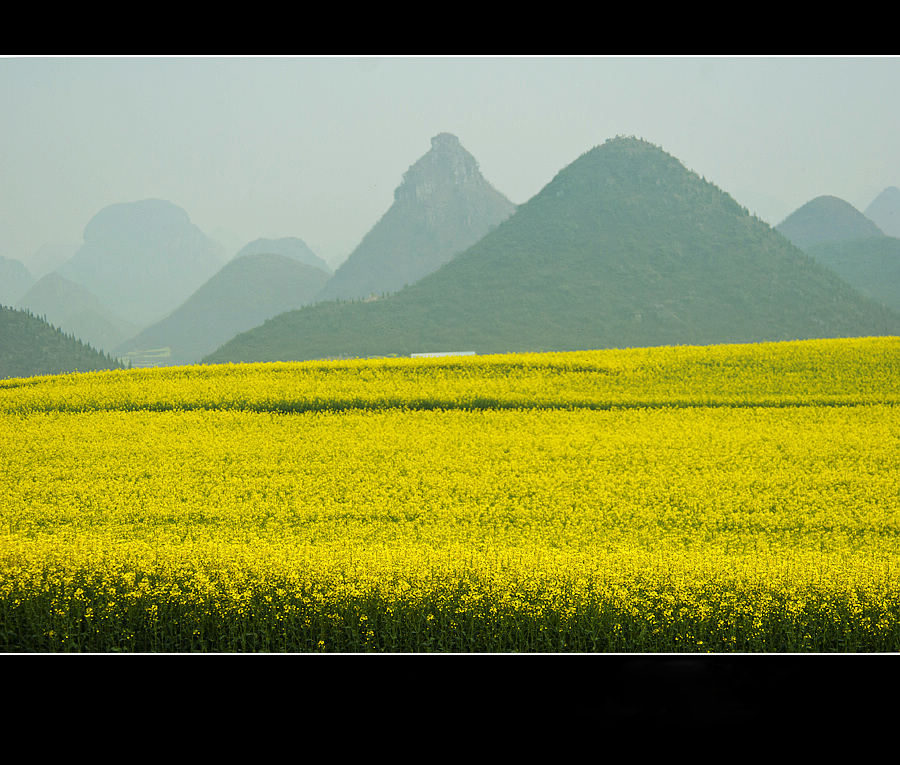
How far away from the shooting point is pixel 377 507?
18.5 ft

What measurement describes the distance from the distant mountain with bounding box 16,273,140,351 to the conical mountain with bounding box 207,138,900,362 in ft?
4.28

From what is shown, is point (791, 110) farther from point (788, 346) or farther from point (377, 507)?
point (377, 507)

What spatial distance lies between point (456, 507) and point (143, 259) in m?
6.54

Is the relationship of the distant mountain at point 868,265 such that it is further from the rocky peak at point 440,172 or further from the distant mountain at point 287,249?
the distant mountain at point 287,249

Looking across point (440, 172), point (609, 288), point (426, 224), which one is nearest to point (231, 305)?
point (440, 172)

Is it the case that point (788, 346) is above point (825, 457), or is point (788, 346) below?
A: above

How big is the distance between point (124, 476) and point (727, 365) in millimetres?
7097

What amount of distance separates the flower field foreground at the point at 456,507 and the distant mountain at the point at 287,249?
1.41m

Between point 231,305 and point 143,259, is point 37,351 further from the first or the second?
point 231,305

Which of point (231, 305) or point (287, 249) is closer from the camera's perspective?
point (287, 249)

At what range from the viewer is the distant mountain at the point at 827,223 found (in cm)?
902

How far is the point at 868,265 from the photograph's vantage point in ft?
41.3
